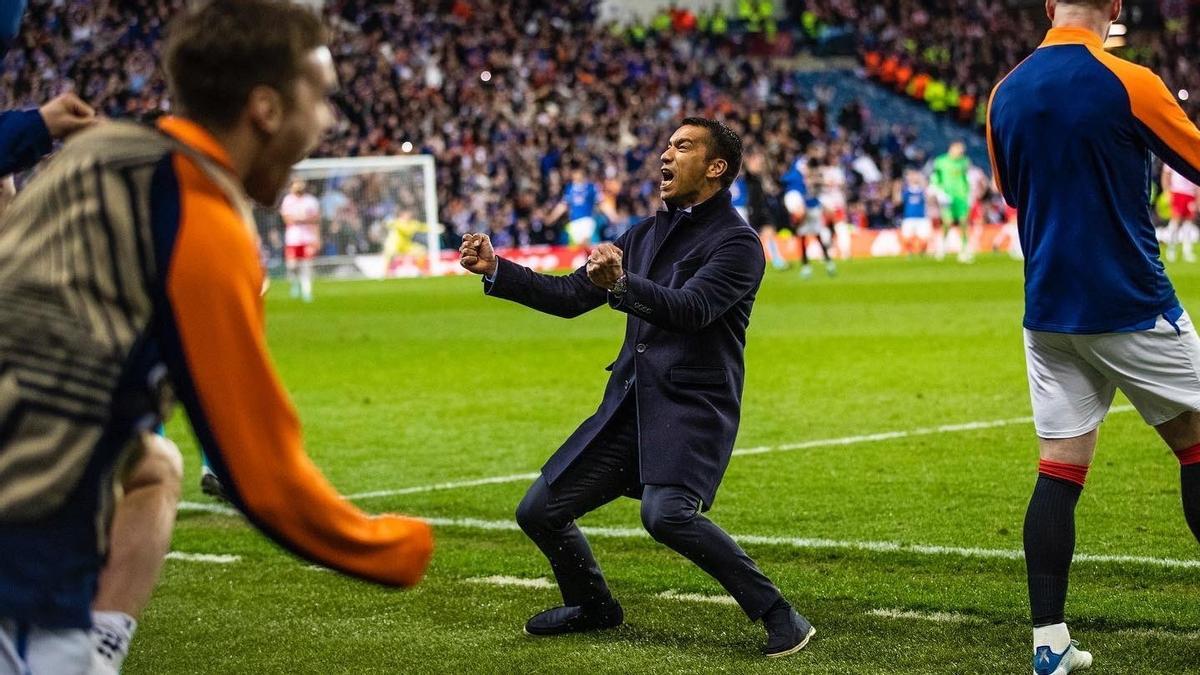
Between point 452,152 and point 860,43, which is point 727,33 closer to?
point 860,43

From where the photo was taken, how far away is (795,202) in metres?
29.3

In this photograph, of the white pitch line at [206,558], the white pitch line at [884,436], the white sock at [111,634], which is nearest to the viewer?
the white sock at [111,634]

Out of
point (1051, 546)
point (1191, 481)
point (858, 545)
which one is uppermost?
point (1191, 481)

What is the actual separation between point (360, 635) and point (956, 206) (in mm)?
27404

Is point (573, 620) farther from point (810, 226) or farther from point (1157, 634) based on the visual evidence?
point (810, 226)

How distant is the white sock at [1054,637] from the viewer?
4.96 m

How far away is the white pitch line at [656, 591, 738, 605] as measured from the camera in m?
6.25

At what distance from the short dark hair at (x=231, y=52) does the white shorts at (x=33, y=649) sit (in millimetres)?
787

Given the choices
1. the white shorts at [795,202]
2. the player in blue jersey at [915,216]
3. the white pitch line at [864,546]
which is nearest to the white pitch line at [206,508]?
the white pitch line at [864,546]

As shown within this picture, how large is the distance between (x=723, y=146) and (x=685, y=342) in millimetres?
696

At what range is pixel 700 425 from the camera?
553 centimetres

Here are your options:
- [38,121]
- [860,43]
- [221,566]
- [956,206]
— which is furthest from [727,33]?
[38,121]

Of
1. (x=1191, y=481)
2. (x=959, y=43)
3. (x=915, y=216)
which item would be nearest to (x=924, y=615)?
(x=1191, y=481)

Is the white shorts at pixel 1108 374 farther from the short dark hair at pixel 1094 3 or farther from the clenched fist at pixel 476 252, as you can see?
the clenched fist at pixel 476 252
